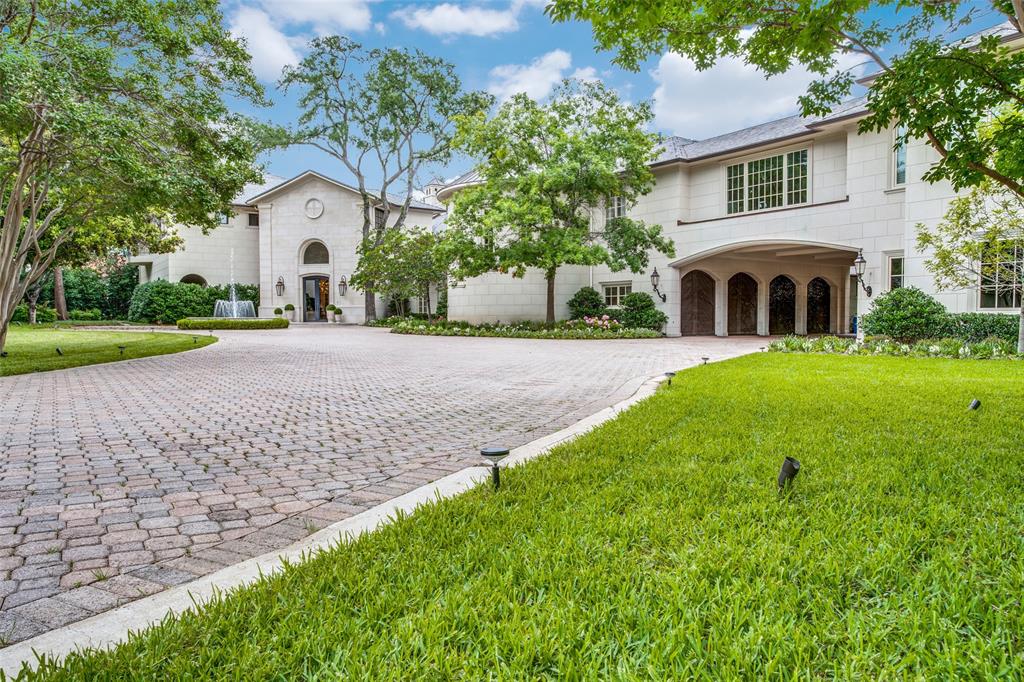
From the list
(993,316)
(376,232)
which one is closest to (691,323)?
(993,316)

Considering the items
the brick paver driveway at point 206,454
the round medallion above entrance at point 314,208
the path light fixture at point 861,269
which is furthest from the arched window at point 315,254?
the path light fixture at point 861,269

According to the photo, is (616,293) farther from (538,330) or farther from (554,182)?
(554,182)

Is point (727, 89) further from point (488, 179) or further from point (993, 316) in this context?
point (993, 316)

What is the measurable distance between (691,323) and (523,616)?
2213cm

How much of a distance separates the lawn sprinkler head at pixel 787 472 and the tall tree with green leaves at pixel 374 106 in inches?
1059

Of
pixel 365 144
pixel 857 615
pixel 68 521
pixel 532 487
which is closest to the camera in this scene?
pixel 857 615

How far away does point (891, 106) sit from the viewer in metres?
4.70

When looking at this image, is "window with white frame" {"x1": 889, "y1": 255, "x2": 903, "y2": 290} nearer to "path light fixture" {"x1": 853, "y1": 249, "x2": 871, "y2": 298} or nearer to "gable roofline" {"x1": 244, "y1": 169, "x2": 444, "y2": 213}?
"path light fixture" {"x1": 853, "y1": 249, "x2": 871, "y2": 298}

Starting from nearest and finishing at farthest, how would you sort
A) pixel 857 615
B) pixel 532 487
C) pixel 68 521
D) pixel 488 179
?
1. pixel 857 615
2. pixel 68 521
3. pixel 532 487
4. pixel 488 179

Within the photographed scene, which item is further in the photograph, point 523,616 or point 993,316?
point 993,316

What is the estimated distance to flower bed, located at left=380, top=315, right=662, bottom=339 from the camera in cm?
2015

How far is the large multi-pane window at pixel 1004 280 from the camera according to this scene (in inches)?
483

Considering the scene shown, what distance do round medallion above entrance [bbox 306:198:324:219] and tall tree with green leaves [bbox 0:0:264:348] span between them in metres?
21.6

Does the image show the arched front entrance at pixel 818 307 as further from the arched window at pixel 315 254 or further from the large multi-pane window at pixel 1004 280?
the arched window at pixel 315 254
